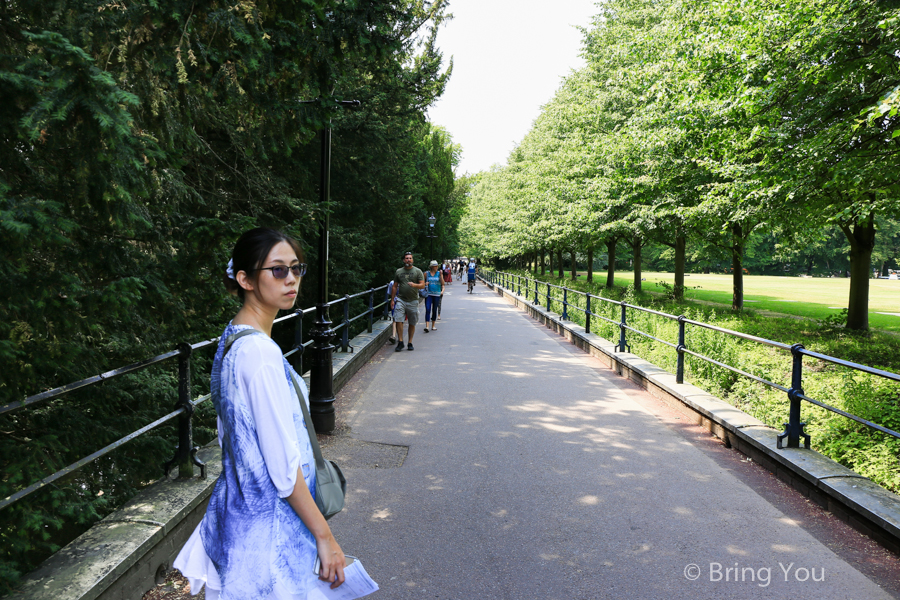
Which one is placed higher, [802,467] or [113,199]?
[113,199]

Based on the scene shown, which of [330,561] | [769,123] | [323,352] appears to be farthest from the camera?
[769,123]

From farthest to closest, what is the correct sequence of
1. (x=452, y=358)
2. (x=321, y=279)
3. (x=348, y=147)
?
1. (x=348, y=147)
2. (x=452, y=358)
3. (x=321, y=279)

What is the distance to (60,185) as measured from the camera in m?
3.58

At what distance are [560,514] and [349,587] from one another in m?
3.01

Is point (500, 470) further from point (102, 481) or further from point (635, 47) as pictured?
point (635, 47)

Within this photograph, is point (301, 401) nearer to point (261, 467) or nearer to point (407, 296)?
point (261, 467)

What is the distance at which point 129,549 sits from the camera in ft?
10.5

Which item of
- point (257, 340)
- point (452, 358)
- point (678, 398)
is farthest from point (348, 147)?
point (257, 340)

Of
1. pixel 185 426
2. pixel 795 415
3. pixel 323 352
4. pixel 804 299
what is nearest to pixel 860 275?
pixel 795 415

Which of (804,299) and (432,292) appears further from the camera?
(804,299)

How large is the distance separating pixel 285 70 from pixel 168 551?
353cm

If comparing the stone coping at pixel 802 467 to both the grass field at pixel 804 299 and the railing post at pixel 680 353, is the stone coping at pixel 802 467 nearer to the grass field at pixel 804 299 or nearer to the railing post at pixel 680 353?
the railing post at pixel 680 353

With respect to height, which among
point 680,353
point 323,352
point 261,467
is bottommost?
point 680,353

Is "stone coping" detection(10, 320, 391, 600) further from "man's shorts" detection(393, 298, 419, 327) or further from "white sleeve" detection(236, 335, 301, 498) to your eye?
"man's shorts" detection(393, 298, 419, 327)
